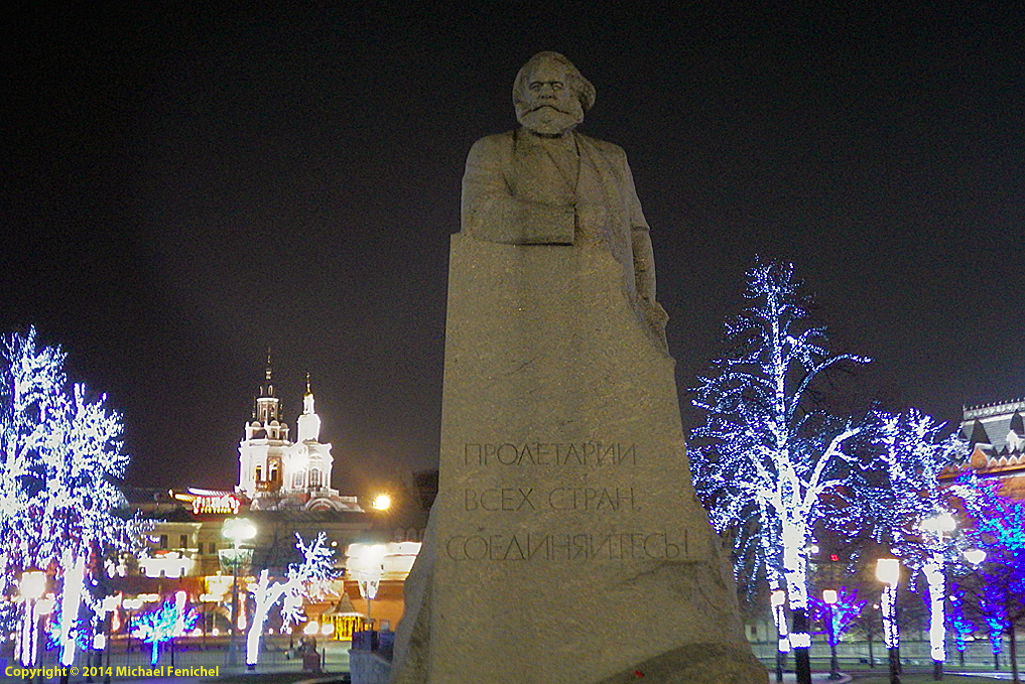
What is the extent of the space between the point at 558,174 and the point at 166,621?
44.0 metres

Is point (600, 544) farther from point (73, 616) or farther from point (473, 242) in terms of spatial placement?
point (73, 616)

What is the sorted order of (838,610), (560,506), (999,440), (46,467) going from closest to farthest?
(560,506) < (838,610) < (46,467) < (999,440)

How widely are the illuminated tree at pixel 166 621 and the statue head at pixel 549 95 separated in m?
39.3

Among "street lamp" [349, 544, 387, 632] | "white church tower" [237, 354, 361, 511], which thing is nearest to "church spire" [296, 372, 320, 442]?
"white church tower" [237, 354, 361, 511]

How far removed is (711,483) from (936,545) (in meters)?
8.94

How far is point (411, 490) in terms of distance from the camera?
10412 cm

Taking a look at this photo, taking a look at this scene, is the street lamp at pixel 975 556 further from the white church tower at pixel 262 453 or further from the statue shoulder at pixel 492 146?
the white church tower at pixel 262 453

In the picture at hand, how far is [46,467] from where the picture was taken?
38.2 m

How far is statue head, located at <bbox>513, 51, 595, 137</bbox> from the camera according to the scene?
8188 mm

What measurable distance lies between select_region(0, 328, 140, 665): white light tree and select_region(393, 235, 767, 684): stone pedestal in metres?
32.6

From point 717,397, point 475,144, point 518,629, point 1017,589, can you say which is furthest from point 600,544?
point 717,397

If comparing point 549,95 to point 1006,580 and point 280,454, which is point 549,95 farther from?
point 280,454

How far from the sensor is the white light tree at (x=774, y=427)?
29641mm

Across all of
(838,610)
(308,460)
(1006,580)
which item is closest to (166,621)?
(838,610)
